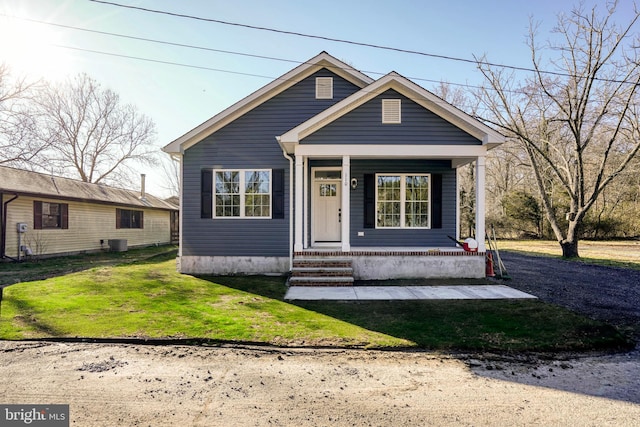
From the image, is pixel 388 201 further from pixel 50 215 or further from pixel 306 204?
pixel 50 215

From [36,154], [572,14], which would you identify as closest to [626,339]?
[572,14]

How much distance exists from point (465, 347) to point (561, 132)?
19.6m

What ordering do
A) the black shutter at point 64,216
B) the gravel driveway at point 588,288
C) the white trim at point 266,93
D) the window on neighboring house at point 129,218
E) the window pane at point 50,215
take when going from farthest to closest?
the window on neighboring house at point 129,218 < the black shutter at point 64,216 < the window pane at point 50,215 < the white trim at point 266,93 < the gravel driveway at point 588,288

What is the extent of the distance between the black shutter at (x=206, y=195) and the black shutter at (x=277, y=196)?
1.83 metres

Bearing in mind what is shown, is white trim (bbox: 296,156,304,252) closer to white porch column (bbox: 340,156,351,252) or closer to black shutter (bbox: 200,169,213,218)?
white porch column (bbox: 340,156,351,252)

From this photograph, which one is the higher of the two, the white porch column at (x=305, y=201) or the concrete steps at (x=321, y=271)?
the white porch column at (x=305, y=201)

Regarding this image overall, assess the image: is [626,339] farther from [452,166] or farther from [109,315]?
[109,315]

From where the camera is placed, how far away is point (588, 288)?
301 inches

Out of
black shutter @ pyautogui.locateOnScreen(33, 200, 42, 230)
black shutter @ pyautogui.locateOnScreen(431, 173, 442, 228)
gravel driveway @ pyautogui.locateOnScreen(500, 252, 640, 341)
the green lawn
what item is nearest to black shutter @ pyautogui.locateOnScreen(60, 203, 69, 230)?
black shutter @ pyautogui.locateOnScreen(33, 200, 42, 230)

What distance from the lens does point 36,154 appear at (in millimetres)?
19969

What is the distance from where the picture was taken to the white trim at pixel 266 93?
9.34 metres

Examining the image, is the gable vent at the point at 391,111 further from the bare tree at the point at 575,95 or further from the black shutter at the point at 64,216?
the black shutter at the point at 64,216

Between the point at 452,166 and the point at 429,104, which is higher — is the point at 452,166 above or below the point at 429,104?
below

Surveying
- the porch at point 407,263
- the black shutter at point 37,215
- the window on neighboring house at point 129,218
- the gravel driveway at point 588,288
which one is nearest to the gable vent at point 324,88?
the porch at point 407,263
